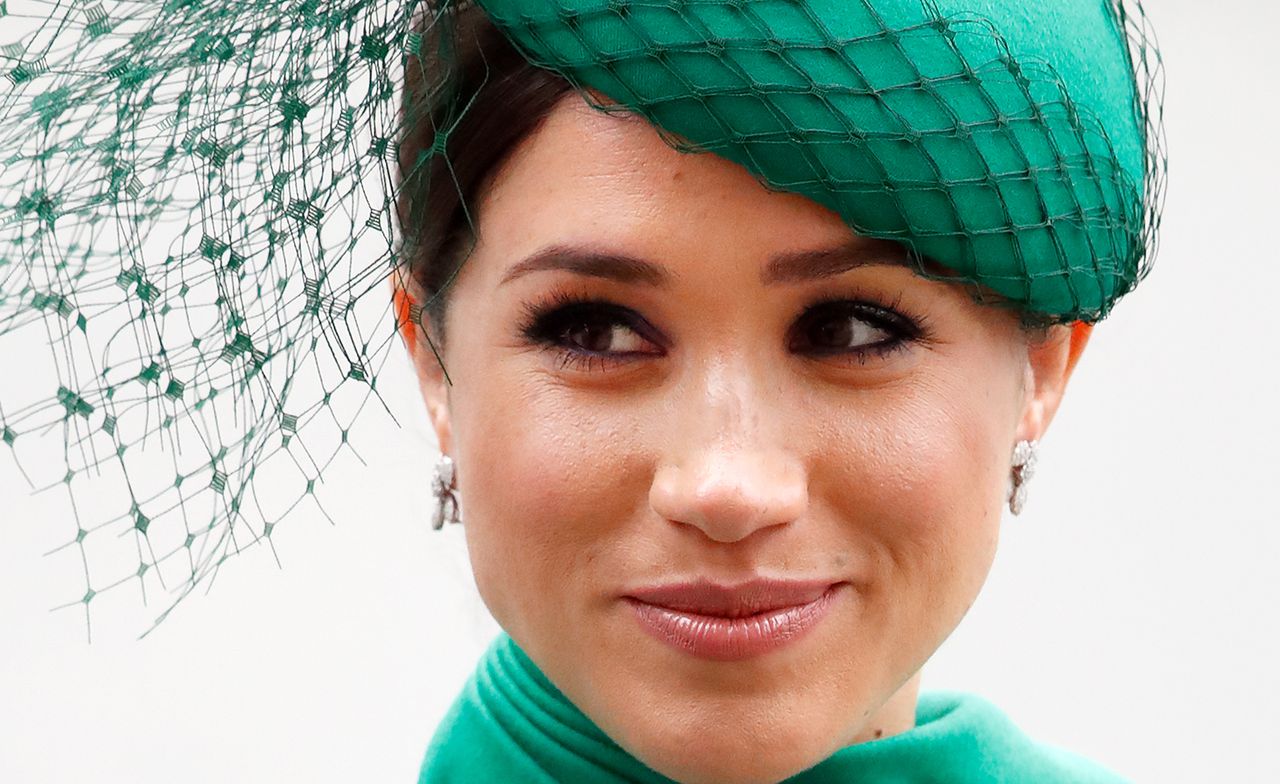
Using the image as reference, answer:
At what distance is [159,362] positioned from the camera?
1553mm

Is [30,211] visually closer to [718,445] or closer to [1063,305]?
[718,445]

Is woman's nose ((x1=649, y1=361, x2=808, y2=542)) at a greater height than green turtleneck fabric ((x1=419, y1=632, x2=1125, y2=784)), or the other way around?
woman's nose ((x1=649, y1=361, x2=808, y2=542))

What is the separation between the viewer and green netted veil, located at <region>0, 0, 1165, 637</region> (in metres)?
1.37

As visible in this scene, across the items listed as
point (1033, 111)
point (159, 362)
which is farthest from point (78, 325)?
point (1033, 111)

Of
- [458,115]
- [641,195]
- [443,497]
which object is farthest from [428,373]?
[641,195]

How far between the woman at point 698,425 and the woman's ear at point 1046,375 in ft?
0.39

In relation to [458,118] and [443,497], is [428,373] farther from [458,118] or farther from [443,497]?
[458,118]

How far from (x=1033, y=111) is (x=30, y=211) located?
928 mm

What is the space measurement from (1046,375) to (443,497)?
66 centimetres

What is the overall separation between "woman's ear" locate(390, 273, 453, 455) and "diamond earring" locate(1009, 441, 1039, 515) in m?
0.60

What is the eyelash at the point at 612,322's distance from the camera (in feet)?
4.80

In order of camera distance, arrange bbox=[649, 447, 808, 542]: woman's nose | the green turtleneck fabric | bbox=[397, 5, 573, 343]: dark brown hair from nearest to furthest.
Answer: bbox=[649, 447, 808, 542]: woman's nose
bbox=[397, 5, 573, 343]: dark brown hair
the green turtleneck fabric

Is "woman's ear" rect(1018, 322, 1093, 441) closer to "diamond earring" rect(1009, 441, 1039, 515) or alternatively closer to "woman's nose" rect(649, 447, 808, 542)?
"diamond earring" rect(1009, 441, 1039, 515)

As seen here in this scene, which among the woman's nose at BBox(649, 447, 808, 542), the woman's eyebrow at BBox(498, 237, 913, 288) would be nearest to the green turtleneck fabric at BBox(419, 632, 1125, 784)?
the woman's nose at BBox(649, 447, 808, 542)
